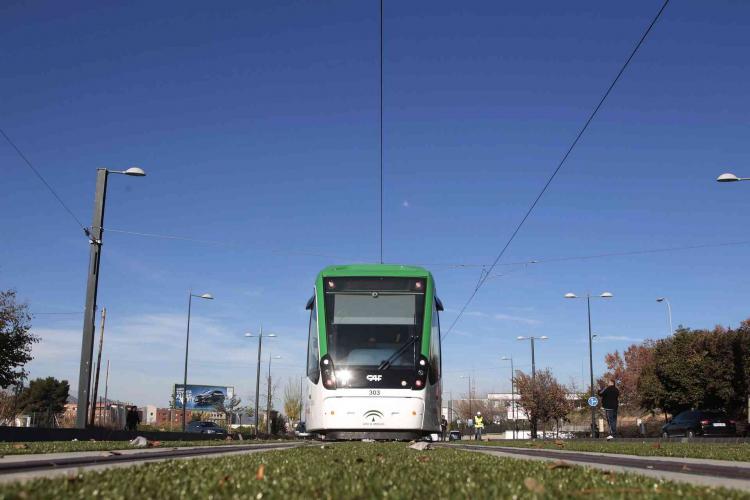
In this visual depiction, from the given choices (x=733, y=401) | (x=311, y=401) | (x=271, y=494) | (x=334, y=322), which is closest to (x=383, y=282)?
(x=334, y=322)

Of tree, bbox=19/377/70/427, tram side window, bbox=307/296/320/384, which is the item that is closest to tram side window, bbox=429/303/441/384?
tram side window, bbox=307/296/320/384

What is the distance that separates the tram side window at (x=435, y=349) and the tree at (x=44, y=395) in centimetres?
10486

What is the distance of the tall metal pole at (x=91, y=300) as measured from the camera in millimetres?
19969

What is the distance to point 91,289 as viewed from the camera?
68.4 ft

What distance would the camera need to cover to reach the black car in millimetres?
31031

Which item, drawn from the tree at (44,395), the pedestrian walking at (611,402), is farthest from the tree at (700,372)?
the tree at (44,395)

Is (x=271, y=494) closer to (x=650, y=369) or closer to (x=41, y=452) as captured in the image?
(x=41, y=452)

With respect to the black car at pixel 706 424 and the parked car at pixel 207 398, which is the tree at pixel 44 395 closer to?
the parked car at pixel 207 398

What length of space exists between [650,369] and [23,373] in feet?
149

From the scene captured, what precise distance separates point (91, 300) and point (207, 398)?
286ft

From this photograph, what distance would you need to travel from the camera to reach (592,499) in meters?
3.61

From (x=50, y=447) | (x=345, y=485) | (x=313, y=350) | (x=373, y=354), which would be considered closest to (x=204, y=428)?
(x=313, y=350)

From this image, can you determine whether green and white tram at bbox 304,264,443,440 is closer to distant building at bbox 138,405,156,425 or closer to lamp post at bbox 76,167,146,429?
lamp post at bbox 76,167,146,429

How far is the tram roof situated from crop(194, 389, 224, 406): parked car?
92654 millimetres
